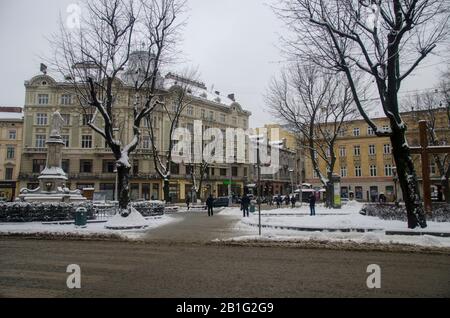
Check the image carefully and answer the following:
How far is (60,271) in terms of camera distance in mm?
8328

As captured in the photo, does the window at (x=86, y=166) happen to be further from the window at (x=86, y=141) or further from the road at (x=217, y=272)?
the road at (x=217, y=272)

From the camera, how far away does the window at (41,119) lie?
6053 cm

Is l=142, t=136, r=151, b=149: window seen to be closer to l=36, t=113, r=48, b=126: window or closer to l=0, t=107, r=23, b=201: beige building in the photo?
l=36, t=113, r=48, b=126: window

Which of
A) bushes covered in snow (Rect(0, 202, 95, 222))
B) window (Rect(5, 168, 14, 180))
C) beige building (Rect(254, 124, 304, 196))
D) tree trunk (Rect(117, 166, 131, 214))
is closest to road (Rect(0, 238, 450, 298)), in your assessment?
tree trunk (Rect(117, 166, 131, 214))

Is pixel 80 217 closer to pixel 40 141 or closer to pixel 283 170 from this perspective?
pixel 40 141

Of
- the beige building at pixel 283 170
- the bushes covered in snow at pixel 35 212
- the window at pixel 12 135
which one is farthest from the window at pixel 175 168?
the bushes covered in snow at pixel 35 212

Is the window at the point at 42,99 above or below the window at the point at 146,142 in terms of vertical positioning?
above

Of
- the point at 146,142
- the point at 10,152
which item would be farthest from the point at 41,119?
the point at 146,142

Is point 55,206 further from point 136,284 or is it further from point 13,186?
point 13,186

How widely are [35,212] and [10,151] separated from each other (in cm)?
5006

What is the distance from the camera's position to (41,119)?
6078 centimetres

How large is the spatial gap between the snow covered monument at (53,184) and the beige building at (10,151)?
39.1 metres

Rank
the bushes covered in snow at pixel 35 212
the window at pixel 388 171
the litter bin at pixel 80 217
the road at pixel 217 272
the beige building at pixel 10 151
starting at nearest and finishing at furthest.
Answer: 1. the road at pixel 217 272
2. the litter bin at pixel 80 217
3. the bushes covered in snow at pixel 35 212
4. the beige building at pixel 10 151
5. the window at pixel 388 171

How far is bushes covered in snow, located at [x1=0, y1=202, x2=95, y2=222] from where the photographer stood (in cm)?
2016
